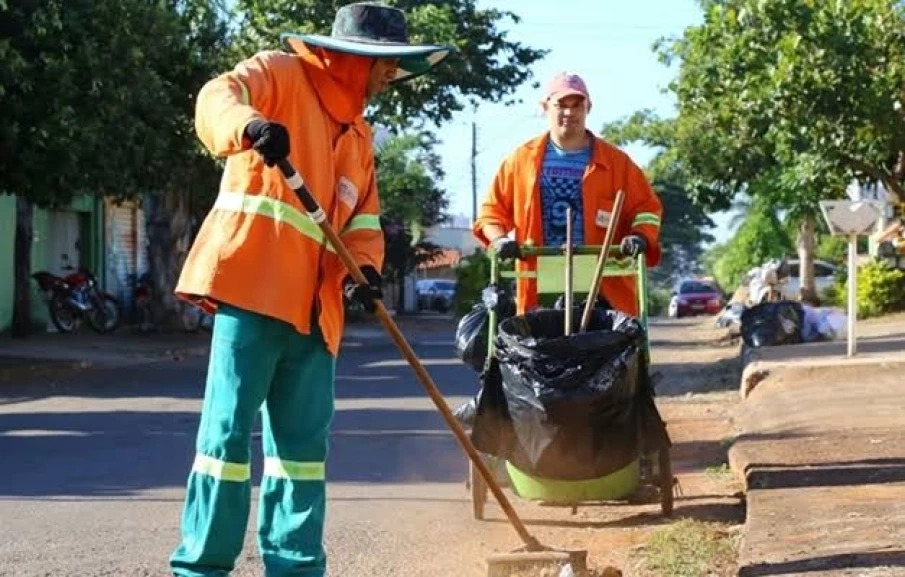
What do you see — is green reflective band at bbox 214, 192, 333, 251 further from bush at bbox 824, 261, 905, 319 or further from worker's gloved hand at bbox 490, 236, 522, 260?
bush at bbox 824, 261, 905, 319

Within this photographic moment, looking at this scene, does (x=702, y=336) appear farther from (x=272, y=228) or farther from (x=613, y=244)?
(x=272, y=228)

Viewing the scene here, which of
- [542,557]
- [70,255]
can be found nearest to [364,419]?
[542,557]

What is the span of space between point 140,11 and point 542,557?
12298 mm

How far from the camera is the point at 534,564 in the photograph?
17.2 feet

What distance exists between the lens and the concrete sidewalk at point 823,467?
5066mm

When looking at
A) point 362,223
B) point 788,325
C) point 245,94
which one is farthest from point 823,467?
point 788,325

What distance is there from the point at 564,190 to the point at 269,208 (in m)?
2.99

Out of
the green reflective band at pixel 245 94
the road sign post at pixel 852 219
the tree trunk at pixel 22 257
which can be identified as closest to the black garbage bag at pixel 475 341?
the green reflective band at pixel 245 94

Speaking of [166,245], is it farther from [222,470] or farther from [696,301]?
[696,301]

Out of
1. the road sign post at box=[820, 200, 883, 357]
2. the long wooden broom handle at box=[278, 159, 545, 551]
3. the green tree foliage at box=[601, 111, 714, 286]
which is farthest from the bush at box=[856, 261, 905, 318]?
the long wooden broom handle at box=[278, 159, 545, 551]

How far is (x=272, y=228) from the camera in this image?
14.6 feet

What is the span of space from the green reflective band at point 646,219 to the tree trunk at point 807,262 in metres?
30.0

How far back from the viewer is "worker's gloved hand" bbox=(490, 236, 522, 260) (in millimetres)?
6832

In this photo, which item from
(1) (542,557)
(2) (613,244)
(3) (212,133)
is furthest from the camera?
(2) (613,244)
